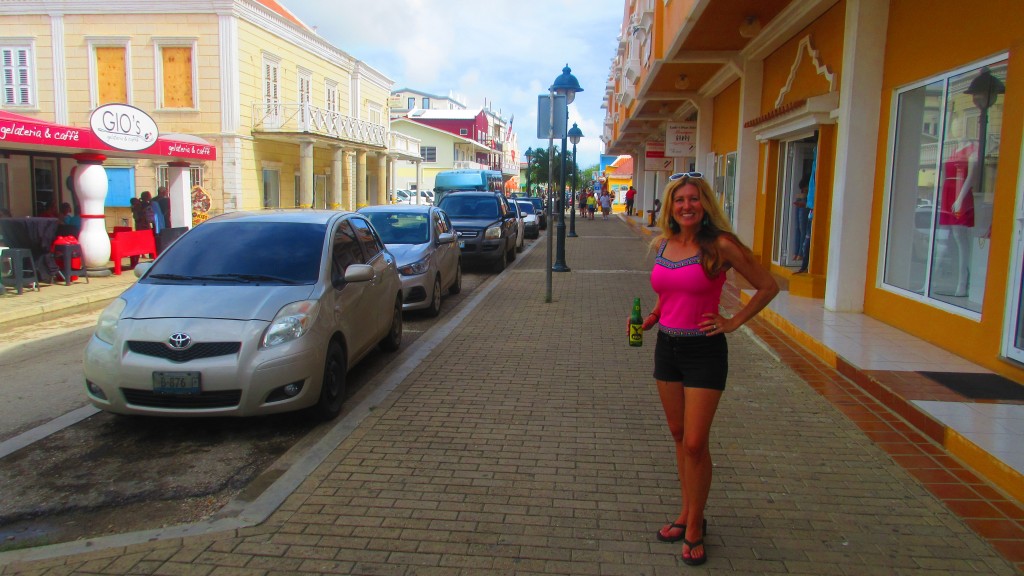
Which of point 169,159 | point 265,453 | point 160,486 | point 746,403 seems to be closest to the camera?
point 160,486

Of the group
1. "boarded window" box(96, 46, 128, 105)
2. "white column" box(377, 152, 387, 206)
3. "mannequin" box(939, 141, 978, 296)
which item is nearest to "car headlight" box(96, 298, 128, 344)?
"mannequin" box(939, 141, 978, 296)

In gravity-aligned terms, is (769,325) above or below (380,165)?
below

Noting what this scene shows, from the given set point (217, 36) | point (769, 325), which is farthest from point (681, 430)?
point (217, 36)

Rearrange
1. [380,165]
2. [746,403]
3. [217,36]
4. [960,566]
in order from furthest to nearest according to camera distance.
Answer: [380,165], [217,36], [746,403], [960,566]

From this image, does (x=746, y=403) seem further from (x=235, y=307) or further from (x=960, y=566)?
(x=235, y=307)

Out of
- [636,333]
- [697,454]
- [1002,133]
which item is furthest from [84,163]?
[1002,133]

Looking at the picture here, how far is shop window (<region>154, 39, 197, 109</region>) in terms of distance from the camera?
86.2ft

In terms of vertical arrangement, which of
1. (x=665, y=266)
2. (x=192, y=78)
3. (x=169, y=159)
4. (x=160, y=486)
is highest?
(x=192, y=78)

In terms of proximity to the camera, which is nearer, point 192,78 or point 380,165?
point 192,78

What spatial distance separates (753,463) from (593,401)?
5.55 ft

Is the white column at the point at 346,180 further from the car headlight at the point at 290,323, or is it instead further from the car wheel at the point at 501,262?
the car headlight at the point at 290,323

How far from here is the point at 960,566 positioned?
136 inches

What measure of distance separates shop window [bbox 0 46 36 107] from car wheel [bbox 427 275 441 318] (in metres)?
24.0

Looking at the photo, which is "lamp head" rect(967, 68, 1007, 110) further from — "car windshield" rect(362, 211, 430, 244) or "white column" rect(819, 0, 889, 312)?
"car windshield" rect(362, 211, 430, 244)
